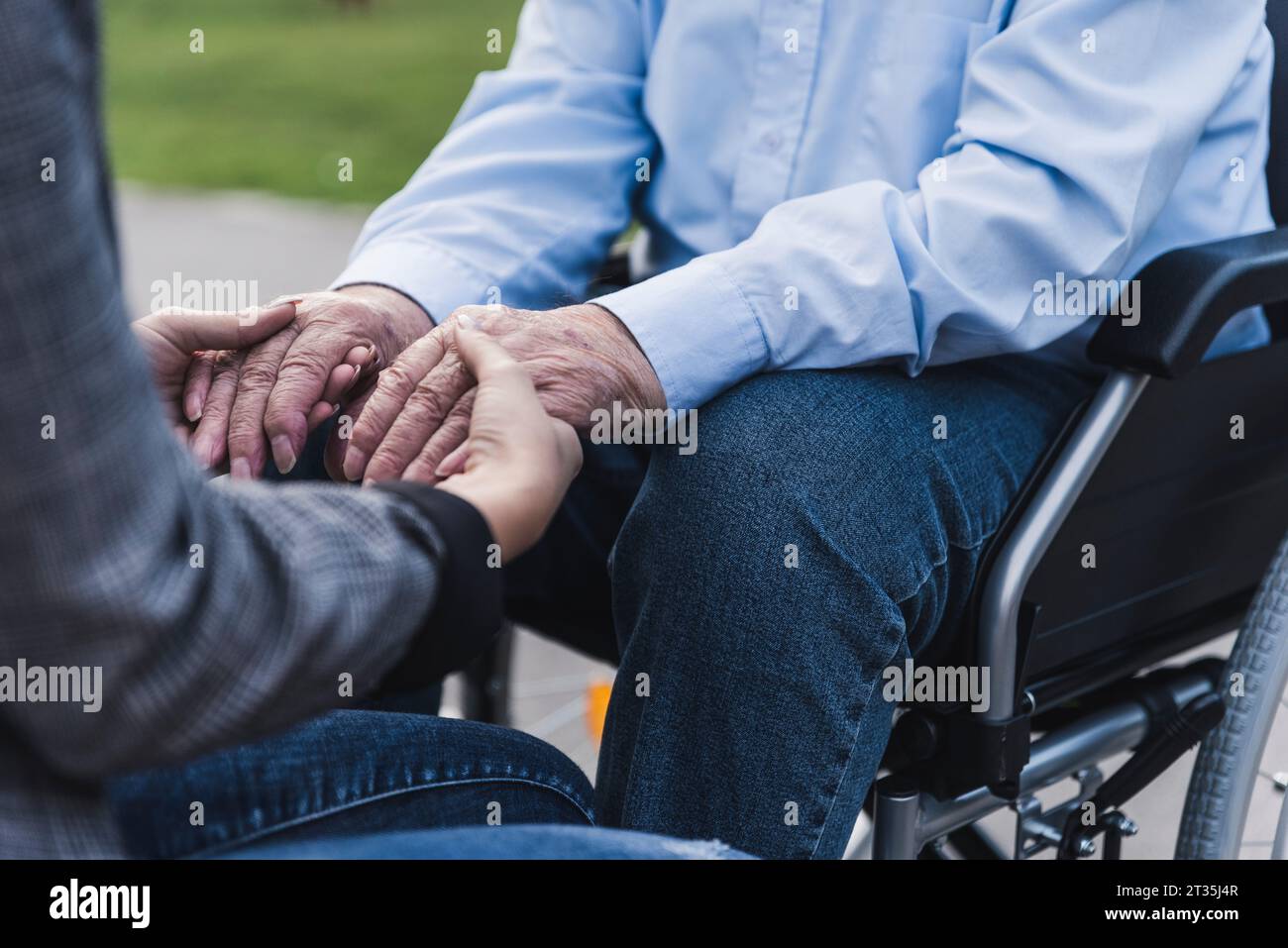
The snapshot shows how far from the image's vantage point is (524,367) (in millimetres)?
1127

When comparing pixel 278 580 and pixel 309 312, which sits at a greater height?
pixel 309 312

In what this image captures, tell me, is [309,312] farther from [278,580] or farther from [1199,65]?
[1199,65]

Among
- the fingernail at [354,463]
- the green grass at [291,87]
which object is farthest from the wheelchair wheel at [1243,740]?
the green grass at [291,87]

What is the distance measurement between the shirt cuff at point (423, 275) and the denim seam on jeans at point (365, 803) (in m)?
0.56

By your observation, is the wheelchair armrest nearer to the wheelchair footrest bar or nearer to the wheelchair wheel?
the wheelchair wheel

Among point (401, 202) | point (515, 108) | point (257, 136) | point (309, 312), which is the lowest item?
point (309, 312)

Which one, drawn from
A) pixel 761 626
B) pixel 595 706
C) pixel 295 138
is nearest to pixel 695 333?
pixel 761 626

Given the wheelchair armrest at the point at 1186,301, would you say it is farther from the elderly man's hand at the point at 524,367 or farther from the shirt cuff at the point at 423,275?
the shirt cuff at the point at 423,275

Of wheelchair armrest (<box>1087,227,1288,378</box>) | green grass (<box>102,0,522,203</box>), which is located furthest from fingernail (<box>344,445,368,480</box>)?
green grass (<box>102,0,522,203</box>)

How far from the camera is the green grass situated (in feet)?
21.0

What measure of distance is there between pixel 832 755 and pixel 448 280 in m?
0.65

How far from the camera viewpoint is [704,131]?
1502 millimetres

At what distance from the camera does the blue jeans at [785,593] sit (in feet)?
3.56

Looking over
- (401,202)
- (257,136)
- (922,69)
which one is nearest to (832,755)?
(922,69)
